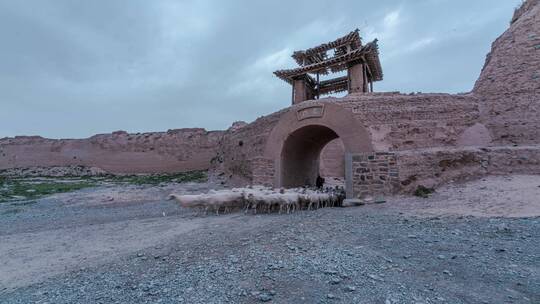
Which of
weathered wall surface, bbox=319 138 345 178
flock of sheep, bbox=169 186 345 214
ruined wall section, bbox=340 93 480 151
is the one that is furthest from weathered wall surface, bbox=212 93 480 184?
weathered wall surface, bbox=319 138 345 178

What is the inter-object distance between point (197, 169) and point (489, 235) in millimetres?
23387

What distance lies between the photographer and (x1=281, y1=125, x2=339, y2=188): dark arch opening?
8359mm

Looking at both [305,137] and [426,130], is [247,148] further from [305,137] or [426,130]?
[426,130]

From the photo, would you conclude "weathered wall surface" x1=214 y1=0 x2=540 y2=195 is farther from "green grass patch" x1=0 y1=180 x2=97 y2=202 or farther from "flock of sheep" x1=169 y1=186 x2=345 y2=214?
"green grass patch" x1=0 y1=180 x2=97 y2=202

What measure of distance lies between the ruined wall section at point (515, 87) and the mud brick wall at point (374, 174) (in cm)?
256

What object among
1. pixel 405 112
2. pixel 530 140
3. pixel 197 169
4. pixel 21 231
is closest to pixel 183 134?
pixel 197 169

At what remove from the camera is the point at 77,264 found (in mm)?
3424

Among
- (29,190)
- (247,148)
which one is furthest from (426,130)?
(29,190)

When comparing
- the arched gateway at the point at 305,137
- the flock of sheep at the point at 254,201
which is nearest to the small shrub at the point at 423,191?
the arched gateway at the point at 305,137

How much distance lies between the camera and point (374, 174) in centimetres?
650

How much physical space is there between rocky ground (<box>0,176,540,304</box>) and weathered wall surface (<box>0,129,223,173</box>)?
A: 20.1 meters

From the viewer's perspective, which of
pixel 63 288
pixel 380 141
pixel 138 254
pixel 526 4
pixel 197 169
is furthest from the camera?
pixel 197 169

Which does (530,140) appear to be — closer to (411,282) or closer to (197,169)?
(411,282)

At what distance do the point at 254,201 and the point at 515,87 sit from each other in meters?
6.72
